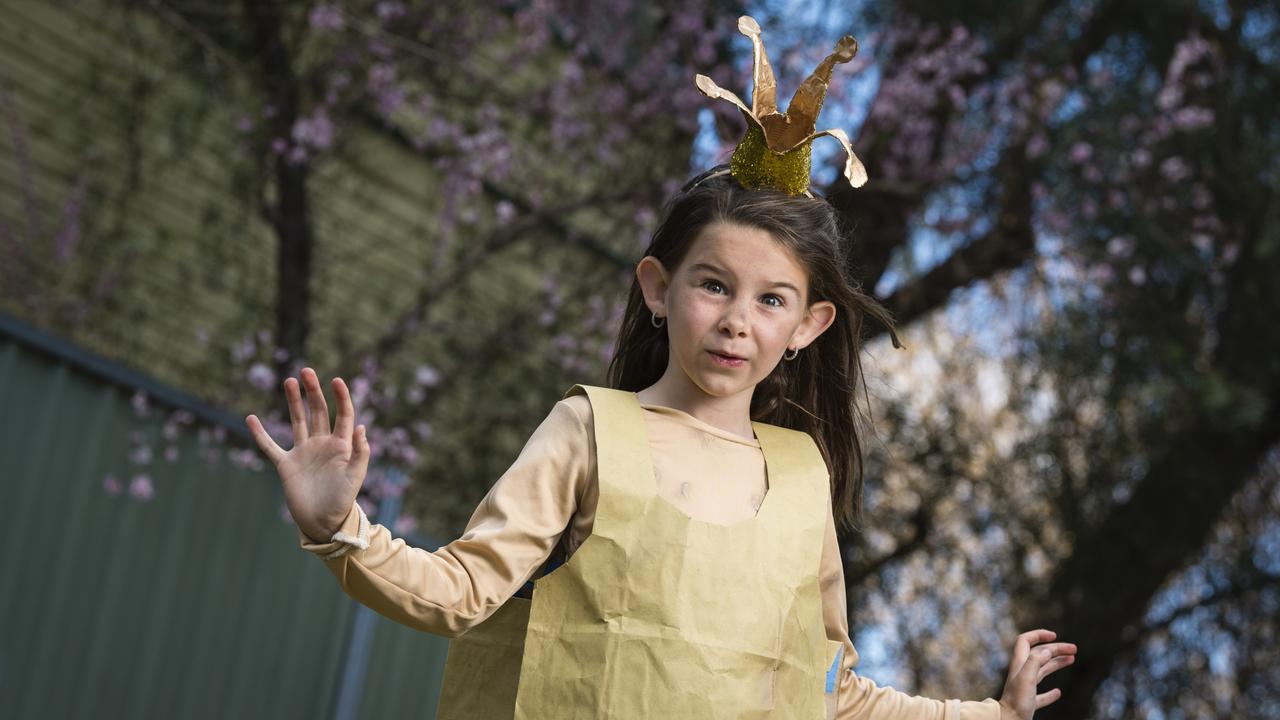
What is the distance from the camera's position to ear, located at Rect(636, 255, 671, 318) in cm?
240

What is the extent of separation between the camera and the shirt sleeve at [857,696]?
2.41 meters

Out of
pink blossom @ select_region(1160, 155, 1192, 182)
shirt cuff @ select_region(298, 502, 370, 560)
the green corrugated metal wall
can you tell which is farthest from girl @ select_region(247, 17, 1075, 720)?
pink blossom @ select_region(1160, 155, 1192, 182)

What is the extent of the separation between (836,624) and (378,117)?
5.95 metres

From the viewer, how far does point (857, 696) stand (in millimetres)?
2428

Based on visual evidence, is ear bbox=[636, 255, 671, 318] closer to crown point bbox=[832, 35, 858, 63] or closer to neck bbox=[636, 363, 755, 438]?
neck bbox=[636, 363, 755, 438]

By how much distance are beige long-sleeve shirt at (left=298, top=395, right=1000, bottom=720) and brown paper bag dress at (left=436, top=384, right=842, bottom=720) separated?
42 mm

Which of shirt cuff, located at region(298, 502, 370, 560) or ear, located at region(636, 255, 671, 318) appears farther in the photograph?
ear, located at region(636, 255, 671, 318)

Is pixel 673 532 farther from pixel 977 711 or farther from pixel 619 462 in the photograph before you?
pixel 977 711

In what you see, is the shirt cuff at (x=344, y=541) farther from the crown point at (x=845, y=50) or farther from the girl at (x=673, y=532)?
the crown point at (x=845, y=50)

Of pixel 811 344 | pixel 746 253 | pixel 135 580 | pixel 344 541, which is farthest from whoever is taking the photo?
pixel 135 580

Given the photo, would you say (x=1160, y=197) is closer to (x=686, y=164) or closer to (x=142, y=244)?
(x=686, y=164)

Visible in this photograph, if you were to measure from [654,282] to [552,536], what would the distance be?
48 centimetres

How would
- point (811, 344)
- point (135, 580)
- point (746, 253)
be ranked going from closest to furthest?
point (746, 253) → point (811, 344) → point (135, 580)

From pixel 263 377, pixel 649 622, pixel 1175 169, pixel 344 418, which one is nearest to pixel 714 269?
pixel 649 622
